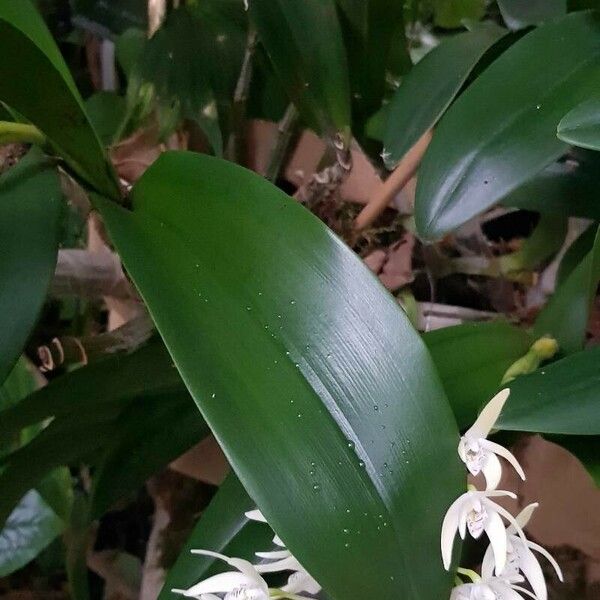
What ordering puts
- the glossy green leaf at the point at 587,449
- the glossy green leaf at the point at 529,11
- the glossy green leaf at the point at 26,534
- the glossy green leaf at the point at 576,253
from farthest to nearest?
1. the glossy green leaf at the point at 26,534
2. the glossy green leaf at the point at 576,253
3. the glossy green leaf at the point at 529,11
4. the glossy green leaf at the point at 587,449

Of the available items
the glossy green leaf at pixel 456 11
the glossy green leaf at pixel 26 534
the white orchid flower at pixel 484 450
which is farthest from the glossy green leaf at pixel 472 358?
the glossy green leaf at pixel 26 534

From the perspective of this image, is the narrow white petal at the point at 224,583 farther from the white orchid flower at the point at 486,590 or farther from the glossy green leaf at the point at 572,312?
the glossy green leaf at the point at 572,312

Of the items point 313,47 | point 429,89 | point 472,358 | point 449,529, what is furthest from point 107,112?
point 449,529

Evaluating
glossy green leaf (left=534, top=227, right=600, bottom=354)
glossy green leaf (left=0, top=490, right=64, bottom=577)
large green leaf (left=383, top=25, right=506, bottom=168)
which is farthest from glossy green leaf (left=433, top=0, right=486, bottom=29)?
glossy green leaf (left=0, top=490, right=64, bottom=577)

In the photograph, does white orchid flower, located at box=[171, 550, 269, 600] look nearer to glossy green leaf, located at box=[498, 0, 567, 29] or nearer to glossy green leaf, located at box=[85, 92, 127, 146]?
glossy green leaf, located at box=[498, 0, 567, 29]

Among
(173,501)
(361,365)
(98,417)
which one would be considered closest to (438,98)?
(361,365)
